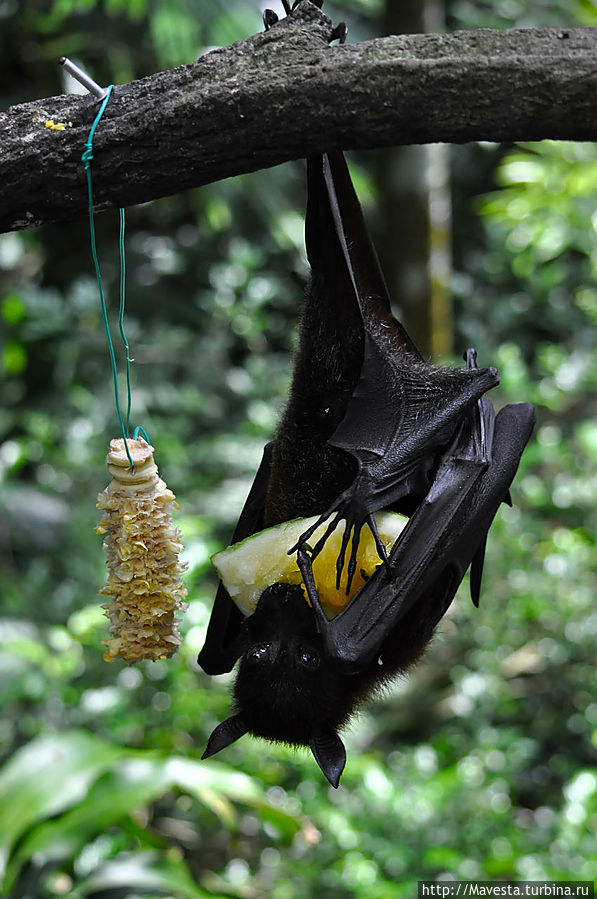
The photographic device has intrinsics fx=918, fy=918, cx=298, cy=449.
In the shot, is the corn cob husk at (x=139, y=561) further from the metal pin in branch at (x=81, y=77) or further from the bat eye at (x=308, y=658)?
the metal pin in branch at (x=81, y=77)

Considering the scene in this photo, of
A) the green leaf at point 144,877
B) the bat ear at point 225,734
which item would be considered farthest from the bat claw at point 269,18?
the green leaf at point 144,877

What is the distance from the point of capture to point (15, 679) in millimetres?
3029

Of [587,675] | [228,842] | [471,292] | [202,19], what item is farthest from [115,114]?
[471,292]

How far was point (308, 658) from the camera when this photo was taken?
1802 millimetres

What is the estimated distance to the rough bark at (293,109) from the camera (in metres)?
1.38

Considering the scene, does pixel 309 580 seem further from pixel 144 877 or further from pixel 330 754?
pixel 144 877

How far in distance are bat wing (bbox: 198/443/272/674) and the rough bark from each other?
0.81 meters

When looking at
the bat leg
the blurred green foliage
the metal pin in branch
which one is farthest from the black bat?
the blurred green foliage

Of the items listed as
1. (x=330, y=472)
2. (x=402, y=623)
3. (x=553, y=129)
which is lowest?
(x=402, y=623)

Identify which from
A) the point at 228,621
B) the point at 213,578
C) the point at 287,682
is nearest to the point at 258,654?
the point at 287,682

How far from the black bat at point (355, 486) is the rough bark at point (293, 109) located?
0.25 m

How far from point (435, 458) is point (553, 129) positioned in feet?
2.16

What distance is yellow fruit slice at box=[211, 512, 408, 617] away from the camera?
169 centimetres

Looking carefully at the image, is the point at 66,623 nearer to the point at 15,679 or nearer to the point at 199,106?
the point at 15,679
